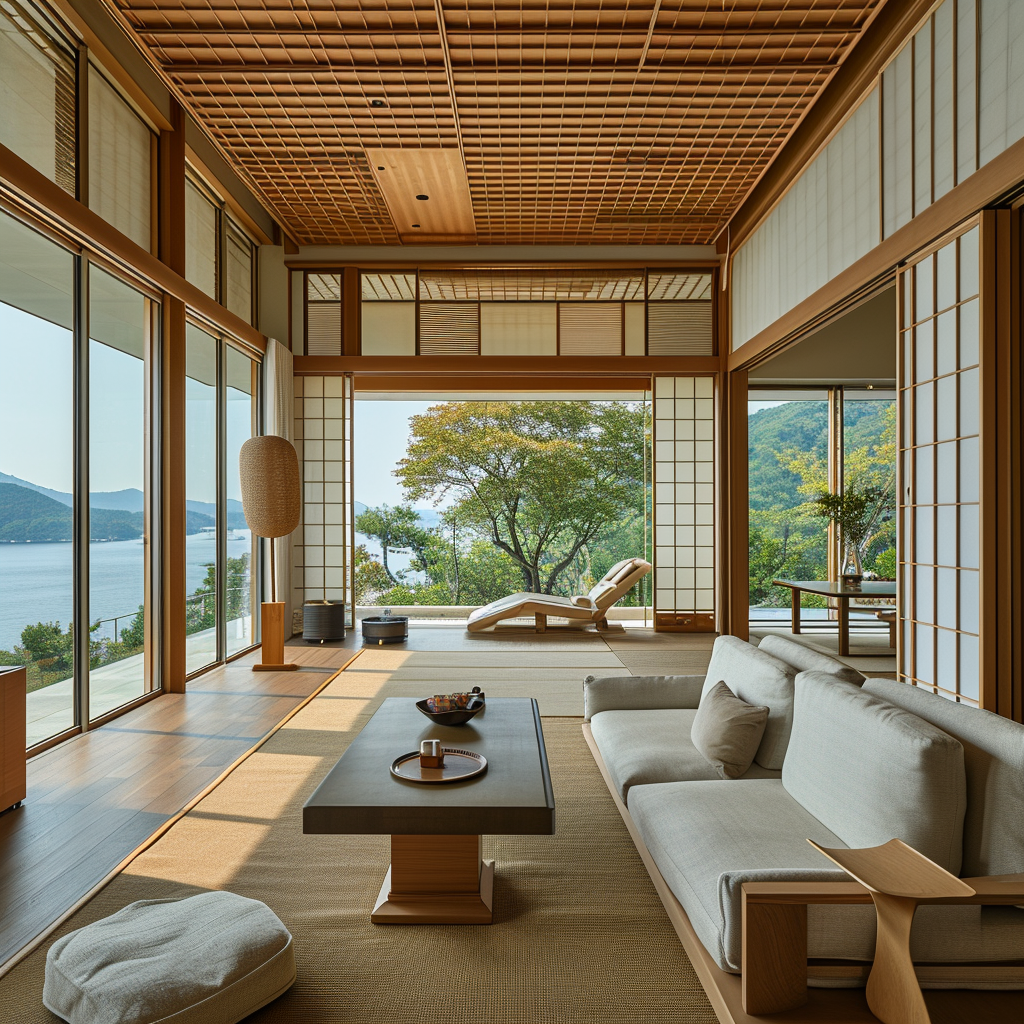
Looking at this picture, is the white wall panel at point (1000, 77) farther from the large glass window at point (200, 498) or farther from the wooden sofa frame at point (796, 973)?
the large glass window at point (200, 498)

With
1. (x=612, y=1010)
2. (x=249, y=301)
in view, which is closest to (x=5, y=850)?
(x=612, y=1010)

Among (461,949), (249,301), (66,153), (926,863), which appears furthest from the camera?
(249,301)

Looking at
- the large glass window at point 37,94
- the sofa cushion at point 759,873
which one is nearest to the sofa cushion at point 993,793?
the sofa cushion at point 759,873

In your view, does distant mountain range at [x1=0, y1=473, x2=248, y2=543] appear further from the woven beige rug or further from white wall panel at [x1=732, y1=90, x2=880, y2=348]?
white wall panel at [x1=732, y1=90, x2=880, y2=348]

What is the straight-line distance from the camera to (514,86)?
4613mm

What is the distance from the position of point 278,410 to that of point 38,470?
11.2 ft

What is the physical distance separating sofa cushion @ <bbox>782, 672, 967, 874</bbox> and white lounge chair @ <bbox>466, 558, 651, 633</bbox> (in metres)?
5.21

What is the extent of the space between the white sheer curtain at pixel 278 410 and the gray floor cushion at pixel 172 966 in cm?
508

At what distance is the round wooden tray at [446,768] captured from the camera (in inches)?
88.2

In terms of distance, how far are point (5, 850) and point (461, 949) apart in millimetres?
1656

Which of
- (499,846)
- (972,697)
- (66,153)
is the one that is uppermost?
(66,153)

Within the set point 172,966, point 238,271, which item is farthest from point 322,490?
point 172,966

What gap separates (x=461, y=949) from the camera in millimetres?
2035

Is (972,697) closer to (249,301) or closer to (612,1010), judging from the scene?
(612,1010)
